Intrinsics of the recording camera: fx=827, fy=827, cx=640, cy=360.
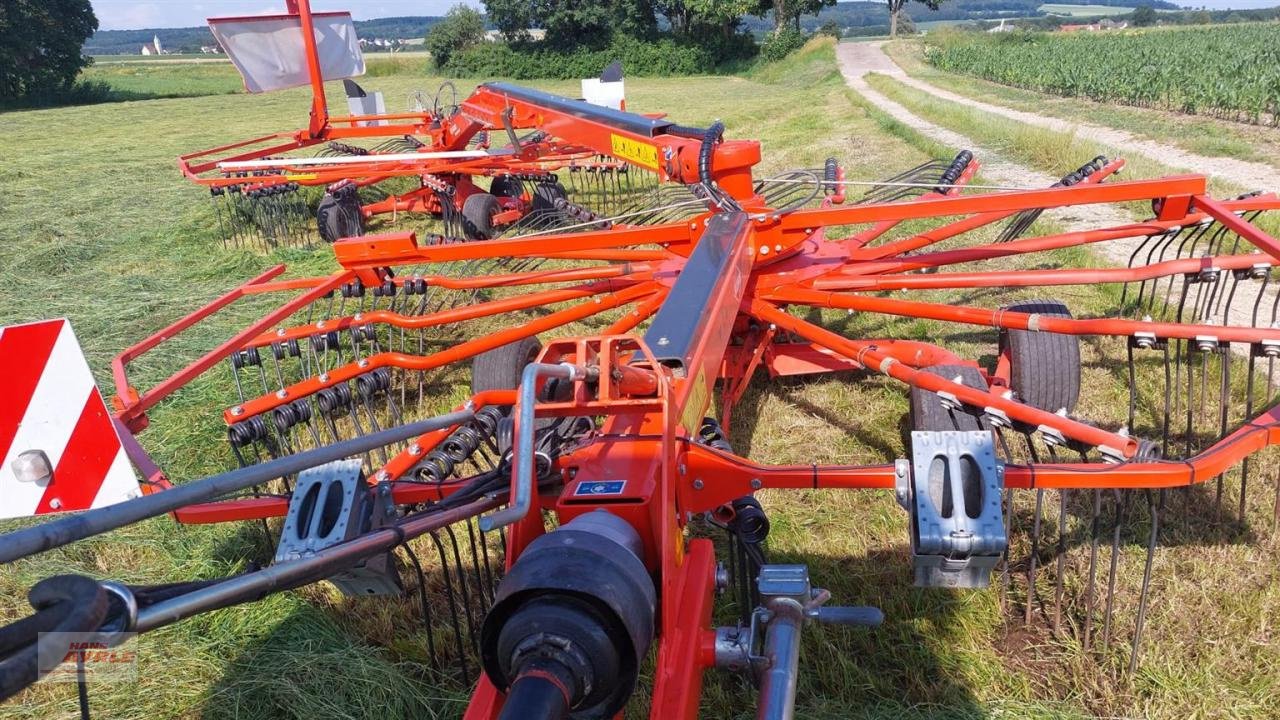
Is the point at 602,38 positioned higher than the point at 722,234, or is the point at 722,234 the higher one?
the point at 602,38

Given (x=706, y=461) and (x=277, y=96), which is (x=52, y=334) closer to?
(x=706, y=461)

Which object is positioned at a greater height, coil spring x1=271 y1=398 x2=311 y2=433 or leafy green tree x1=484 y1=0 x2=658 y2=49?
leafy green tree x1=484 y1=0 x2=658 y2=49

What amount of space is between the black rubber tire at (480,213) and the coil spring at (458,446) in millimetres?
5311

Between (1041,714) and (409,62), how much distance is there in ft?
163

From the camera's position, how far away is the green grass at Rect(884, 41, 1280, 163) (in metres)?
9.92

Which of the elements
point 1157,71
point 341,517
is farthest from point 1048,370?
point 1157,71

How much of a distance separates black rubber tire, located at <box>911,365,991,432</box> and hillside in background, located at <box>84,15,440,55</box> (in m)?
134

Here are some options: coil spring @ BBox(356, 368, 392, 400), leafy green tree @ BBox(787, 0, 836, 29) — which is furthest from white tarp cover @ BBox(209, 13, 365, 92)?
leafy green tree @ BBox(787, 0, 836, 29)

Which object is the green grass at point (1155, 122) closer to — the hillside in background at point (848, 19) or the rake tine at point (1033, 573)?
the rake tine at point (1033, 573)

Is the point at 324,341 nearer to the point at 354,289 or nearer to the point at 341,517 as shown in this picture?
the point at 354,289

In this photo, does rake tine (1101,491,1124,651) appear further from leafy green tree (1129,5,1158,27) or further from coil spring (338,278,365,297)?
leafy green tree (1129,5,1158,27)

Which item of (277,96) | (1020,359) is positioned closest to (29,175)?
(1020,359)

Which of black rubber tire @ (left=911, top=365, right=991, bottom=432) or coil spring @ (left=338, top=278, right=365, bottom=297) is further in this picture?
coil spring @ (left=338, top=278, right=365, bottom=297)

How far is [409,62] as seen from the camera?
46.4 m
